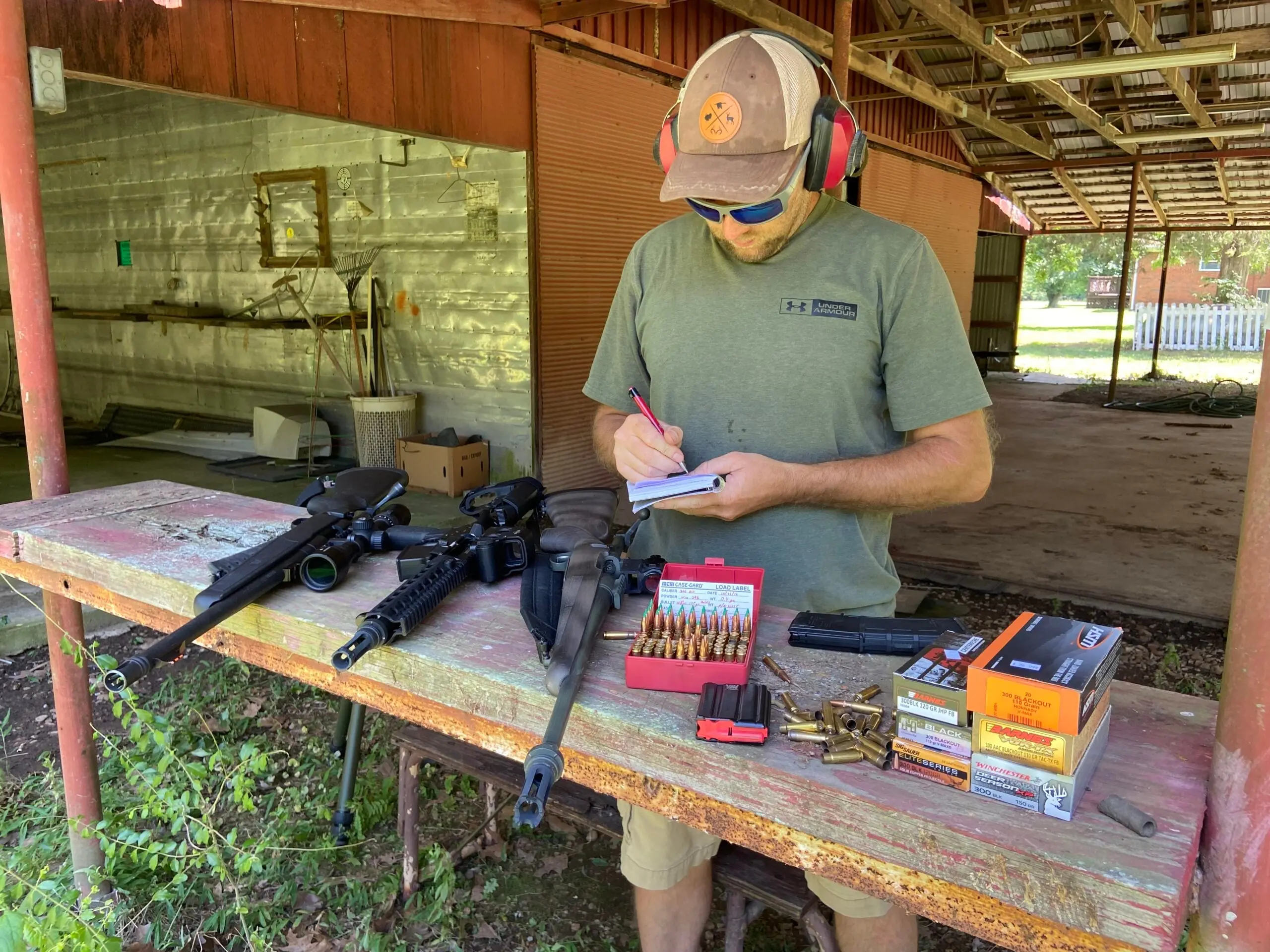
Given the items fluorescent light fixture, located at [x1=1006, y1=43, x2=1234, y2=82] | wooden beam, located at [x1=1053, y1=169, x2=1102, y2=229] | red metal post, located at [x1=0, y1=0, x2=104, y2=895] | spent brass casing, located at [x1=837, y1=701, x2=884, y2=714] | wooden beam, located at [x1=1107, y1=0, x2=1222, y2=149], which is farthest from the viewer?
wooden beam, located at [x1=1053, y1=169, x2=1102, y2=229]

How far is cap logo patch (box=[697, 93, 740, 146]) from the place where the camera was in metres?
1.51

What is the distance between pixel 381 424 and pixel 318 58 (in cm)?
320

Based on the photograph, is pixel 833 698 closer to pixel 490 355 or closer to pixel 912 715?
pixel 912 715

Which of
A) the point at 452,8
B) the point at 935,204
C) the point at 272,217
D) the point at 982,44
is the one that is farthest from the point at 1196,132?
the point at 272,217

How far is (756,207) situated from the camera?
1.54m

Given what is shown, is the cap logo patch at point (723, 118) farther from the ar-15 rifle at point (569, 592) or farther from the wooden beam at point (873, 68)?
the wooden beam at point (873, 68)

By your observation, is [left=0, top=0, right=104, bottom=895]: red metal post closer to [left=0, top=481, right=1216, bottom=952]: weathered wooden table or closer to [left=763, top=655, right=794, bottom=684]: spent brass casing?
[left=0, top=481, right=1216, bottom=952]: weathered wooden table

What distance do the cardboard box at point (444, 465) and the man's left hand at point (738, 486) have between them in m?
5.48

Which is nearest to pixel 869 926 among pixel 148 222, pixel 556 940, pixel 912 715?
pixel 912 715

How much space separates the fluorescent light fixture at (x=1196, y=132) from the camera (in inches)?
442

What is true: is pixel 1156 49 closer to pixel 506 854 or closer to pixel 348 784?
pixel 506 854

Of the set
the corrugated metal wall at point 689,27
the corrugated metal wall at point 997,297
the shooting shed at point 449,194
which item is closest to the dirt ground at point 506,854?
the shooting shed at point 449,194

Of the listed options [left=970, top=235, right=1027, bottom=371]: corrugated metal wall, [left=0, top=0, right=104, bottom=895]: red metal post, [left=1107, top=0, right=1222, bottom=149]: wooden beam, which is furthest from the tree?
[left=0, top=0, right=104, bottom=895]: red metal post

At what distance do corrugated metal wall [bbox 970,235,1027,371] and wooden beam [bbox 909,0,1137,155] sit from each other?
769 centimetres
